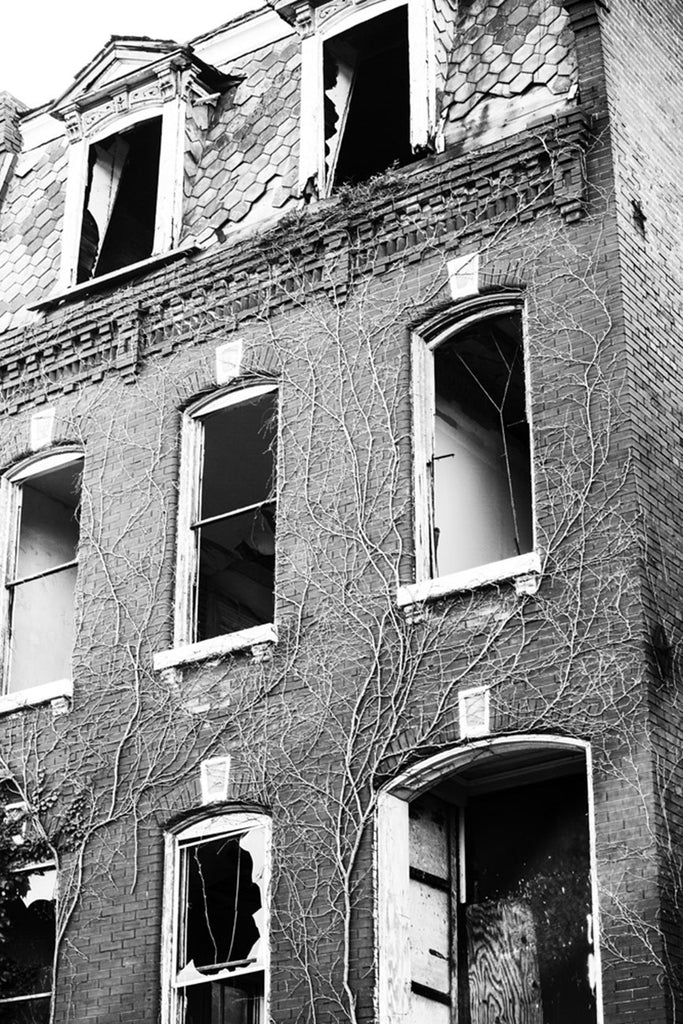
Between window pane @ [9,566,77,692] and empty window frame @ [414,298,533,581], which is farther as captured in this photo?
window pane @ [9,566,77,692]

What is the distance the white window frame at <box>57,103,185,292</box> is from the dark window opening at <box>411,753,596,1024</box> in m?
6.52

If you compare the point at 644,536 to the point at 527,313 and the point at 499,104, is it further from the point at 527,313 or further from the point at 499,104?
the point at 499,104

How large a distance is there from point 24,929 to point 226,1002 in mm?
2062

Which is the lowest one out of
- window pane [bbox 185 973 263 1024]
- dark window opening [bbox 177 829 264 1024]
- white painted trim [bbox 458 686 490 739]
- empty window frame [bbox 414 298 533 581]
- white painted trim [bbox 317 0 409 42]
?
window pane [bbox 185 973 263 1024]

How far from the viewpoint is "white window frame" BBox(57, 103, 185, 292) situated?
16.6 m

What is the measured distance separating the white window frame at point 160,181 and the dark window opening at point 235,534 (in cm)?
208

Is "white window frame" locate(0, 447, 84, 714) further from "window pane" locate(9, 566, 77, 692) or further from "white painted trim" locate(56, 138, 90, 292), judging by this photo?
"white painted trim" locate(56, 138, 90, 292)

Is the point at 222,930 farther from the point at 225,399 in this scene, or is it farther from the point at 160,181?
the point at 160,181

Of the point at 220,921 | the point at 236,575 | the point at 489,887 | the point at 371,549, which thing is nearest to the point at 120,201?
the point at 236,575

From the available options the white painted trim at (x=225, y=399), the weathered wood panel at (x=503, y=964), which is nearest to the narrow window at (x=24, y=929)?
the weathered wood panel at (x=503, y=964)

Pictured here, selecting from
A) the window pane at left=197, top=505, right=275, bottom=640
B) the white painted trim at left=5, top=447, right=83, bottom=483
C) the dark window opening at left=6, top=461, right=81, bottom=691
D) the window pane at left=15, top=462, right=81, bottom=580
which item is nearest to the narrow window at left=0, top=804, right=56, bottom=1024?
the dark window opening at left=6, top=461, right=81, bottom=691

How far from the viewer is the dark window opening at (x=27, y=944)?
14180mm

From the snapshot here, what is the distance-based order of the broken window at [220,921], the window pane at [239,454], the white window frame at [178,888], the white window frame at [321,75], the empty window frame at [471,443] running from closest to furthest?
the white window frame at [178,888]
the broken window at [220,921]
the empty window frame at [471,443]
the white window frame at [321,75]
the window pane at [239,454]

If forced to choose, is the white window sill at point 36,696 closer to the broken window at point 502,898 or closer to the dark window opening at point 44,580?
the dark window opening at point 44,580
